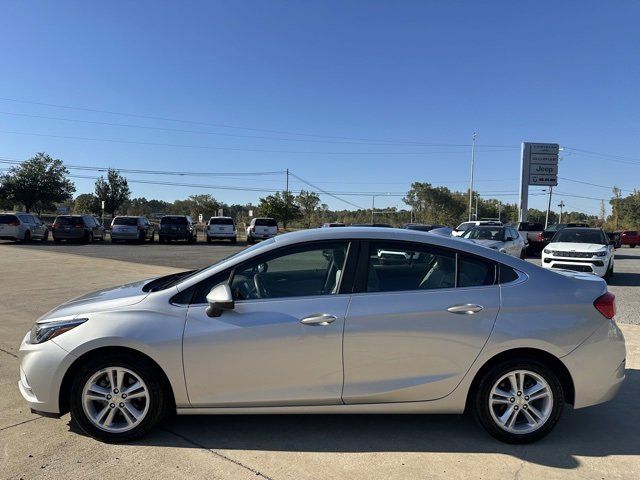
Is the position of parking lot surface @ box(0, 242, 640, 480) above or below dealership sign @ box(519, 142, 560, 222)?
below

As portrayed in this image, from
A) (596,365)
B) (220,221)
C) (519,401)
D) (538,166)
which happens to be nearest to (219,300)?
(519,401)

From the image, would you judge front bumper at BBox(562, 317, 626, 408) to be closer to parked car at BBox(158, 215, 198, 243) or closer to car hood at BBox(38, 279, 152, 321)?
car hood at BBox(38, 279, 152, 321)

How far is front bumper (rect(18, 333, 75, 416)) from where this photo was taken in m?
3.52

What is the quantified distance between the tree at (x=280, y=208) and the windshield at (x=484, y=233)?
3658cm

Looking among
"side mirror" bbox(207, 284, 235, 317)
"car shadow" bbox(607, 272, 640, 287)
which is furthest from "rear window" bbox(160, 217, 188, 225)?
"side mirror" bbox(207, 284, 235, 317)

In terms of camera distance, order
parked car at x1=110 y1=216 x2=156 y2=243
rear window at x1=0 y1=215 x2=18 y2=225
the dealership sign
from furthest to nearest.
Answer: the dealership sign
parked car at x1=110 y1=216 x2=156 y2=243
rear window at x1=0 y1=215 x2=18 y2=225

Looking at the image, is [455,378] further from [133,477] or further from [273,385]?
[133,477]

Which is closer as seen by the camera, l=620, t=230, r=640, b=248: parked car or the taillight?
the taillight

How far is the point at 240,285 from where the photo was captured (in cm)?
365

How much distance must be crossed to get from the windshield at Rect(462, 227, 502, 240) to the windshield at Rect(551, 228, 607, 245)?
177cm

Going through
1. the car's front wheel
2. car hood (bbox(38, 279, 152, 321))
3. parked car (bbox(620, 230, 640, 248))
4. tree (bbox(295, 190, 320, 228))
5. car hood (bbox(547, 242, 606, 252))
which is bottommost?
the car's front wheel

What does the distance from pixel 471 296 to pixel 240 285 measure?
1.74 meters

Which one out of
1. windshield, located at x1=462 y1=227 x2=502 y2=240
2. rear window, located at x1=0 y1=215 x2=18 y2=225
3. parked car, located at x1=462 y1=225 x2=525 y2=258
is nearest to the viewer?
parked car, located at x1=462 y1=225 x2=525 y2=258

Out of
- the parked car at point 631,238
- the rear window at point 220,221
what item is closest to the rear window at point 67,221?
the rear window at point 220,221
